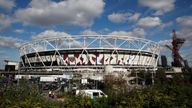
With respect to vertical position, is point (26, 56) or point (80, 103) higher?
point (26, 56)

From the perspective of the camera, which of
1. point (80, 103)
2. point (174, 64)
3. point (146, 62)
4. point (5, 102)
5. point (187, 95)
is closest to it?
point (5, 102)

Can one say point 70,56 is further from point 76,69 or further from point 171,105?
point 171,105

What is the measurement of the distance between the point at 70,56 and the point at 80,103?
69626mm

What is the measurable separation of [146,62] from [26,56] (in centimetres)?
4335

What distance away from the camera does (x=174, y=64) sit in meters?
117

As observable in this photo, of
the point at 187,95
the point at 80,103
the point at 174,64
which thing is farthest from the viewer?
the point at 174,64

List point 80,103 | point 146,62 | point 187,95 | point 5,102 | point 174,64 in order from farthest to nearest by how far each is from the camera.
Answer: point 174,64, point 146,62, point 187,95, point 80,103, point 5,102

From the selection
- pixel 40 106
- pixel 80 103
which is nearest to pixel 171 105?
pixel 80 103

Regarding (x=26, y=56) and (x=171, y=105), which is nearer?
(x=171, y=105)

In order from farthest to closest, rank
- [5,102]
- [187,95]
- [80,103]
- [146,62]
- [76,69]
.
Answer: [146,62], [76,69], [187,95], [80,103], [5,102]

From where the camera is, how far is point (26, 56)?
92.8m

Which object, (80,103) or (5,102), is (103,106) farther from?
(5,102)

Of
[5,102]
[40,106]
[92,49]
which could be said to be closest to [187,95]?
[40,106]

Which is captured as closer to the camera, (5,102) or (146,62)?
(5,102)
